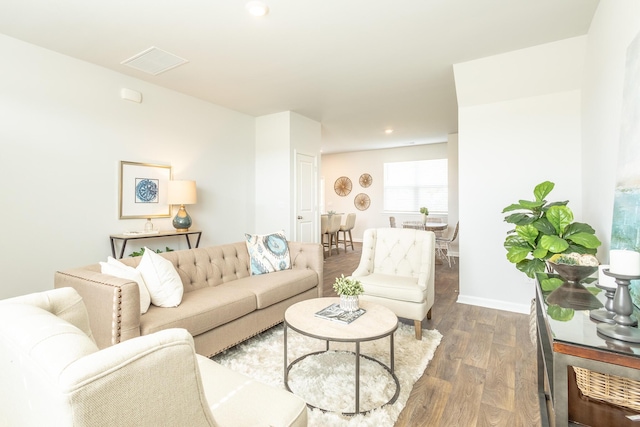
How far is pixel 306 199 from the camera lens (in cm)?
552

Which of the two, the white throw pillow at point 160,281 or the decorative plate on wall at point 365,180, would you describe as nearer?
the white throw pillow at point 160,281

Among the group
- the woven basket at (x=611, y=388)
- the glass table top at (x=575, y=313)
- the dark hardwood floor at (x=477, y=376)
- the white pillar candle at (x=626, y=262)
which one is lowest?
the dark hardwood floor at (x=477, y=376)

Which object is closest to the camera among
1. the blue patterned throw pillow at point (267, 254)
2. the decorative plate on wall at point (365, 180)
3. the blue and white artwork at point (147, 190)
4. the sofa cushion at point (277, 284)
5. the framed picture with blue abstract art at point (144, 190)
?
the sofa cushion at point (277, 284)

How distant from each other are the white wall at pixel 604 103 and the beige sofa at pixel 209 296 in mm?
2413

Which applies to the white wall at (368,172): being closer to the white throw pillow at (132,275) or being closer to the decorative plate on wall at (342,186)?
the decorative plate on wall at (342,186)

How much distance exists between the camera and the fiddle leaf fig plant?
198 centimetres

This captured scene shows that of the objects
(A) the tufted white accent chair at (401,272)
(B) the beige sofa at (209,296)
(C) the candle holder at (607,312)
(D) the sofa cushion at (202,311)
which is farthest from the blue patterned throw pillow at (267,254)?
→ (C) the candle holder at (607,312)

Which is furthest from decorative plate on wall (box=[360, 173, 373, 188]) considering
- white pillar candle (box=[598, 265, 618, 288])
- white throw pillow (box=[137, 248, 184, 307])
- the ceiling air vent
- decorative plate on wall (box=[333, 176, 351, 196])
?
white pillar candle (box=[598, 265, 618, 288])

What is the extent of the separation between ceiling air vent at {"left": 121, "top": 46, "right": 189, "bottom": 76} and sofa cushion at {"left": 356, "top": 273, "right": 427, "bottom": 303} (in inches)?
119

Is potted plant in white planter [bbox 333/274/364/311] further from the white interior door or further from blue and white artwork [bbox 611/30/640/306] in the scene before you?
the white interior door

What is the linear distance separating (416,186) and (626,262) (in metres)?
7.41

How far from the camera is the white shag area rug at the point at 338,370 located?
1.72 metres

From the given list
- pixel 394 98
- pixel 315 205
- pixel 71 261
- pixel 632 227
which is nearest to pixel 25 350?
pixel 632 227

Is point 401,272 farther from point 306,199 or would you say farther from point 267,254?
point 306,199
